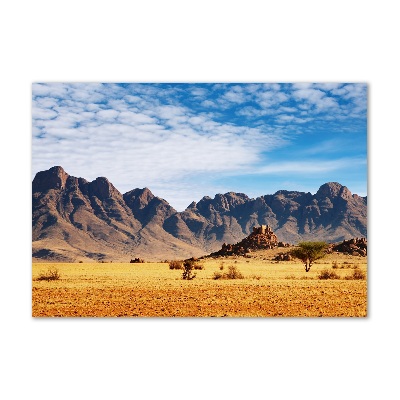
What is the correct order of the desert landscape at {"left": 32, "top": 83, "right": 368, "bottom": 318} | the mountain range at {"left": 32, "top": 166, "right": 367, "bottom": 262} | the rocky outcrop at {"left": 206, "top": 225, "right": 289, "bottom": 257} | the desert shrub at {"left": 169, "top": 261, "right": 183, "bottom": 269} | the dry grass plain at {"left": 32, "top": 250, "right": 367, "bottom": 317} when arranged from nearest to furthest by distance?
the dry grass plain at {"left": 32, "top": 250, "right": 367, "bottom": 317} → the desert landscape at {"left": 32, "top": 83, "right": 368, "bottom": 318} → the mountain range at {"left": 32, "top": 166, "right": 367, "bottom": 262} → the desert shrub at {"left": 169, "top": 261, "right": 183, "bottom": 269} → the rocky outcrop at {"left": 206, "top": 225, "right": 289, "bottom": 257}

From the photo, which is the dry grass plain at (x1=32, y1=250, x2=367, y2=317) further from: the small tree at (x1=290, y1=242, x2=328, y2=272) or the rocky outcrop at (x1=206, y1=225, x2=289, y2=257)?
the rocky outcrop at (x1=206, y1=225, x2=289, y2=257)

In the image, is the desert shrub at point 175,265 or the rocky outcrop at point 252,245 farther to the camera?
the rocky outcrop at point 252,245

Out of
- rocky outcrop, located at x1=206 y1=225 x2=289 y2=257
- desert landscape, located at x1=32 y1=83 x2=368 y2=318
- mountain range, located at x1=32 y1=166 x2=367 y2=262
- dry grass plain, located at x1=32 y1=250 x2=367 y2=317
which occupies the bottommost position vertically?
rocky outcrop, located at x1=206 y1=225 x2=289 y2=257

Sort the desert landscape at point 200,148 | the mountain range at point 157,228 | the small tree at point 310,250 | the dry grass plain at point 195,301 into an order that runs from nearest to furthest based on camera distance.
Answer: the dry grass plain at point 195,301, the desert landscape at point 200,148, the mountain range at point 157,228, the small tree at point 310,250

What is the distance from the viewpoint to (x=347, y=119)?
42.7 ft

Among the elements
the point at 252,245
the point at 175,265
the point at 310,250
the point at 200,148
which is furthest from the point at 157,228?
the point at 252,245

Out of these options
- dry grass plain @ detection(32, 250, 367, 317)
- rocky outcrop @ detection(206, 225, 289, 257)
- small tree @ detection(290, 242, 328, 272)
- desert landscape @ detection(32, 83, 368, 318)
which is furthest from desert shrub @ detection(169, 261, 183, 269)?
rocky outcrop @ detection(206, 225, 289, 257)

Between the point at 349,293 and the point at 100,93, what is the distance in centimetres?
989

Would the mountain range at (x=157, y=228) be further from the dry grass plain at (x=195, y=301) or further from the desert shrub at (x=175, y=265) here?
the dry grass plain at (x=195, y=301)

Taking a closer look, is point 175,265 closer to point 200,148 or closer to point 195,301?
point 195,301

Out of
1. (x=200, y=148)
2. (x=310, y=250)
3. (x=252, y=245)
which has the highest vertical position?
(x=200, y=148)

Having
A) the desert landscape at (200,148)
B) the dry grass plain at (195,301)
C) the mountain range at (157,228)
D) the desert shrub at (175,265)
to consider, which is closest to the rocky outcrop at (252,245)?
Result: the mountain range at (157,228)
